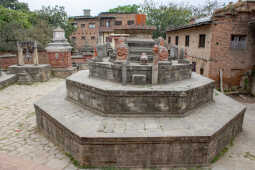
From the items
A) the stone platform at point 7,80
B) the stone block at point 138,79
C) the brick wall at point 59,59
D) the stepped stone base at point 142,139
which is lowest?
the stepped stone base at point 142,139

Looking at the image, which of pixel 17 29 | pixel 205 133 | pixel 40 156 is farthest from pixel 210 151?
pixel 17 29

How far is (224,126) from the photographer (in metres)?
5.37

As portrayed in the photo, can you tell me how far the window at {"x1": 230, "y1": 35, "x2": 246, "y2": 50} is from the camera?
13312 millimetres

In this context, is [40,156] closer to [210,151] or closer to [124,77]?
[124,77]

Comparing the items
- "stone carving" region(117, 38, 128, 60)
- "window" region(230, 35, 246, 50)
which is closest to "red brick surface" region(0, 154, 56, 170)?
"stone carving" region(117, 38, 128, 60)

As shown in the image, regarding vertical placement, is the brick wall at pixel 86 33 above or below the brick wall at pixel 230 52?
above

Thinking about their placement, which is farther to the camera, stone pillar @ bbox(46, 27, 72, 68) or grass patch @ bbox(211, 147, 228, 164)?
stone pillar @ bbox(46, 27, 72, 68)

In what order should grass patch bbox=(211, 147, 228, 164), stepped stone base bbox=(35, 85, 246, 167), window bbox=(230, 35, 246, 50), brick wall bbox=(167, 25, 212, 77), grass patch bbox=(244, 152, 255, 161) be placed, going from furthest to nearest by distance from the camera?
brick wall bbox=(167, 25, 212, 77) → window bbox=(230, 35, 246, 50) → grass patch bbox=(244, 152, 255, 161) → grass patch bbox=(211, 147, 228, 164) → stepped stone base bbox=(35, 85, 246, 167)

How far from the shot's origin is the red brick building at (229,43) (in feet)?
42.1

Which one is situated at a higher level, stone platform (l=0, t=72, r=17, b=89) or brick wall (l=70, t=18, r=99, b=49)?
brick wall (l=70, t=18, r=99, b=49)

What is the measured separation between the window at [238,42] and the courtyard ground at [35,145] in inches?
247

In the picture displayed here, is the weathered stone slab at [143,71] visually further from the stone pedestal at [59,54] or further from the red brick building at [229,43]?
the stone pedestal at [59,54]

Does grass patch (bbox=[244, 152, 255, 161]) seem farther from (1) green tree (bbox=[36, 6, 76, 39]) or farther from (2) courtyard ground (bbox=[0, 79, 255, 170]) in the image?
(1) green tree (bbox=[36, 6, 76, 39])

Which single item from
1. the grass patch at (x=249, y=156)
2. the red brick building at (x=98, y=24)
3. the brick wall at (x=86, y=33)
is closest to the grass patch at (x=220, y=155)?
the grass patch at (x=249, y=156)
